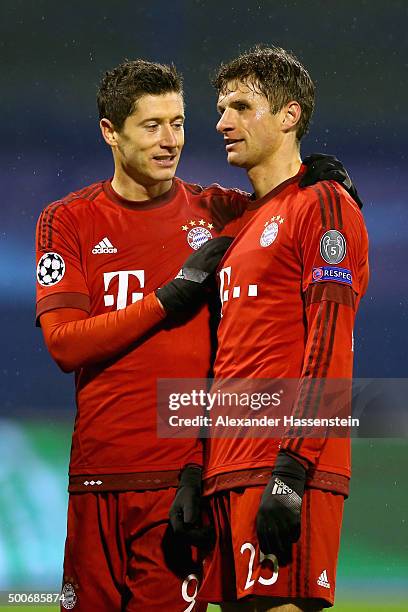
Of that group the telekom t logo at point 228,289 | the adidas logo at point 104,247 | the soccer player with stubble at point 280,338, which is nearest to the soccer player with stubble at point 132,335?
the adidas logo at point 104,247

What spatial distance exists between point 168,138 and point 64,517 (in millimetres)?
2415

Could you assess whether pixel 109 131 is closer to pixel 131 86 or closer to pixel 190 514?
pixel 131 86

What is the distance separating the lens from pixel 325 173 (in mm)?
2566

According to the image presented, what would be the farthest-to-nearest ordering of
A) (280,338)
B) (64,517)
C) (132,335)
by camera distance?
(64,517)
(132,335)
(280,338)

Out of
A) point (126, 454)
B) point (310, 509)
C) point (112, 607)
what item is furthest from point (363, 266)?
point (112, 607)

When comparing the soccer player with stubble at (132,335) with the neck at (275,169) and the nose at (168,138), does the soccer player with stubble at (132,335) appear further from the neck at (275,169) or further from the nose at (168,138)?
the neck at (275,169)

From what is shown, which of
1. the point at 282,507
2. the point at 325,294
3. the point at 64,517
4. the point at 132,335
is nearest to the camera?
the point at 282,507

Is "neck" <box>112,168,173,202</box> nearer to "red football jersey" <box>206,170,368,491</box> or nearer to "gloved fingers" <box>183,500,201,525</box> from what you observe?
"red football jersey" <box>206,170,368,491</box>

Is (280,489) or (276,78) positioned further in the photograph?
(276,78)

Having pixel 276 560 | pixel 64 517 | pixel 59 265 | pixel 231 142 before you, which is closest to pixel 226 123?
pixel 231 142

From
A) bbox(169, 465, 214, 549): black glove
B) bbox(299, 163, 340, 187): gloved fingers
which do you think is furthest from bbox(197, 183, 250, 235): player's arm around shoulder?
bbox(169, 465, 214, 549): black glove

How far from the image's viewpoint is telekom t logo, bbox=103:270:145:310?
9.53ft

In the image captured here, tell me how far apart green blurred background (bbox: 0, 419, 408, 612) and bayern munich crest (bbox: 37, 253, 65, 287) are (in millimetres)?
2023

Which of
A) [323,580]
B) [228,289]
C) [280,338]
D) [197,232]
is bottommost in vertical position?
[323,580]
